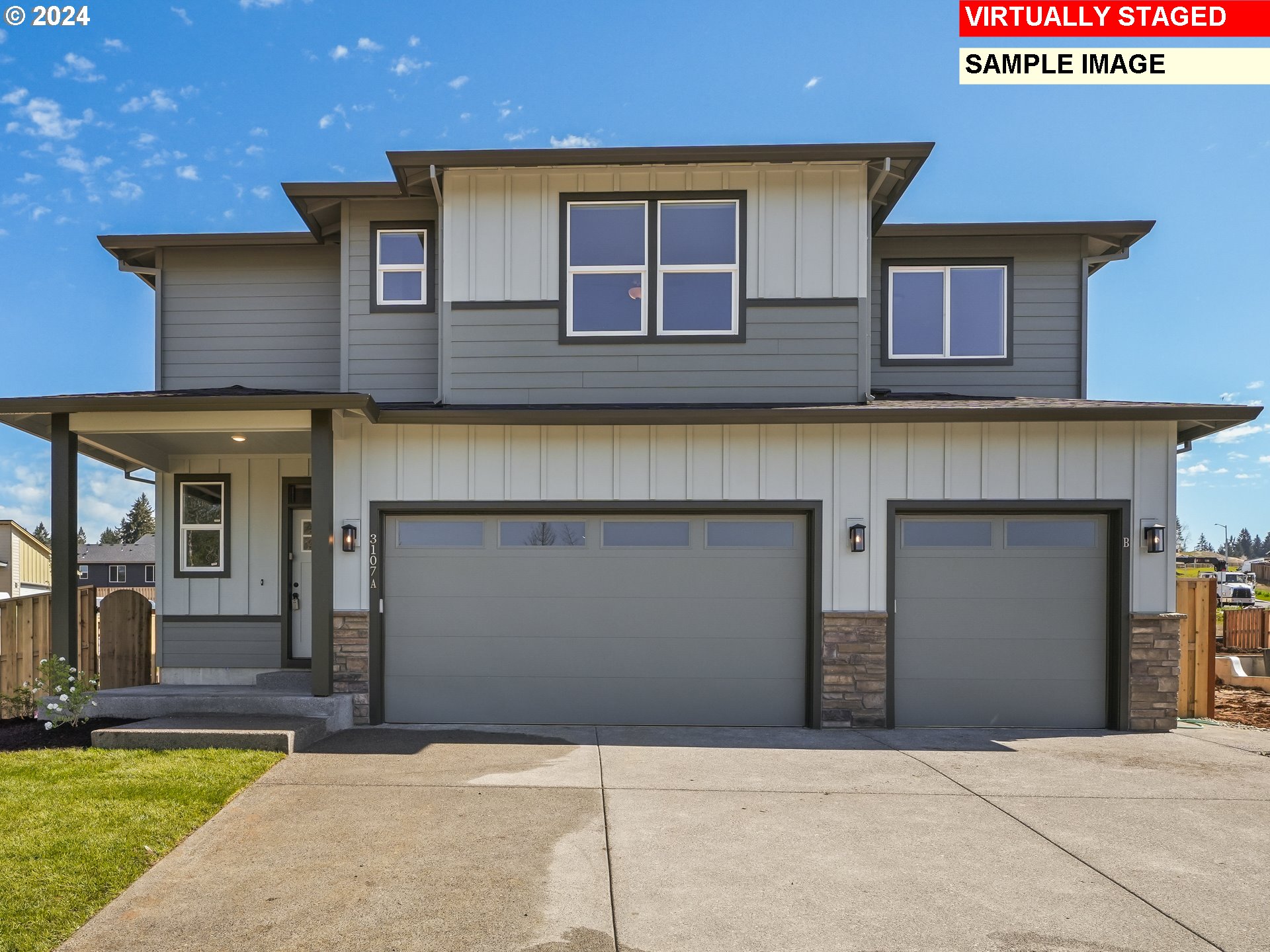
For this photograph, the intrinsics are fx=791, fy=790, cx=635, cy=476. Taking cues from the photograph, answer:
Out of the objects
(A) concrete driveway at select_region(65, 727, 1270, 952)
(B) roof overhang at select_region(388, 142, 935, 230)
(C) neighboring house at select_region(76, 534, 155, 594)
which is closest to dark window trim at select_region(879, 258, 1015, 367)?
(B) roof overhang at select_region(388, 142, 935, 230)

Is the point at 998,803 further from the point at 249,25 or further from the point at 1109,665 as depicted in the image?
the point at 249,25

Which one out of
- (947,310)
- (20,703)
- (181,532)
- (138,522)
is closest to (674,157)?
(947,310)

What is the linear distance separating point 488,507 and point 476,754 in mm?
2402

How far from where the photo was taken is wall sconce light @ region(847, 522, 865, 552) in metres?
7.77

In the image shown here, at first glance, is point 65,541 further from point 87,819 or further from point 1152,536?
point 1152,536

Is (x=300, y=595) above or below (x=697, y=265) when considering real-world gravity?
below

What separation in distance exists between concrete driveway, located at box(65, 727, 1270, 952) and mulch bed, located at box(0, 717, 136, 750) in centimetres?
198

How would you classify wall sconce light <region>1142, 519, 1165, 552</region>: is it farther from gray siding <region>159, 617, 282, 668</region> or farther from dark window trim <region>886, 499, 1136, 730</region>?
gray siding <region>159, 617, 282, 668</region>

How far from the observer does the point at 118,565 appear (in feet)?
133

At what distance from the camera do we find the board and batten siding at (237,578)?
9195mm

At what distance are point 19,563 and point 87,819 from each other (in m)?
21.8

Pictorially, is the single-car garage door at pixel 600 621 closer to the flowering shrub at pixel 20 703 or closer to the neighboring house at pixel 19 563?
the flowering shrub at pixel 20 703

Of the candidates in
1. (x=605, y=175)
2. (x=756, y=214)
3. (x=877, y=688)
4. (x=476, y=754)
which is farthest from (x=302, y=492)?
(x=877, y=688)

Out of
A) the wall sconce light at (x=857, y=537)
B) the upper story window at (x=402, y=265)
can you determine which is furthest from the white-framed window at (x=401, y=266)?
the wall sconce light at (x=857, y=537)
